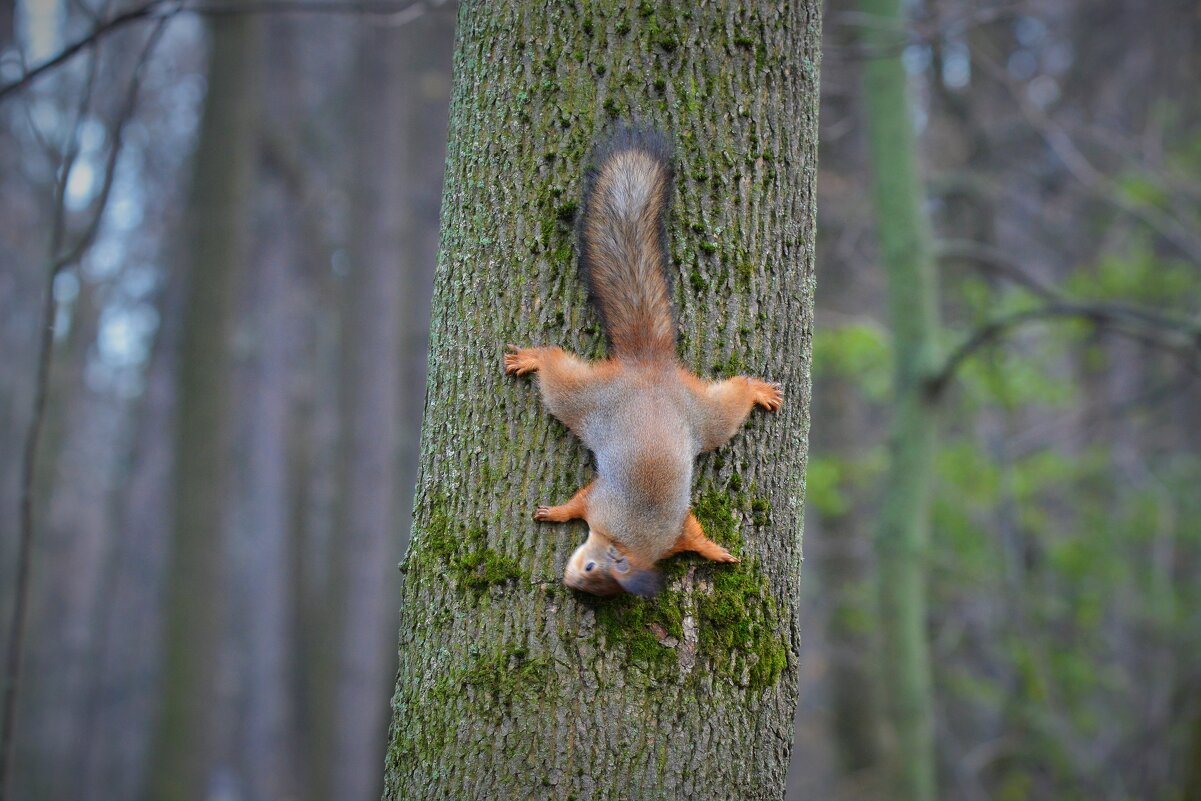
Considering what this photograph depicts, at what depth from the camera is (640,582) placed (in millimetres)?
2338

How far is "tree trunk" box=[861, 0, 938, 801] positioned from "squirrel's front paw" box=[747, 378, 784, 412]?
15.0 ft

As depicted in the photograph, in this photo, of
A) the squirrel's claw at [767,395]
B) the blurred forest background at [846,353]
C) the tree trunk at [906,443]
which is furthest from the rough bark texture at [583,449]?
the tree trunk at [906,443]

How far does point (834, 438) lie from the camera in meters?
11.2

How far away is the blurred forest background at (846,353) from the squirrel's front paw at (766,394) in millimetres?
2625

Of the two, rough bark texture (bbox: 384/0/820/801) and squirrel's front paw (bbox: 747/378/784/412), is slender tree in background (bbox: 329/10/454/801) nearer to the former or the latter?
rough bark texture (bbox: 384/0/820/801)

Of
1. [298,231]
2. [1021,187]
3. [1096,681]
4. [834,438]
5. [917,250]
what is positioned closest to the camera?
[917,250]

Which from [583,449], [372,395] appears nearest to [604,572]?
[583,449]

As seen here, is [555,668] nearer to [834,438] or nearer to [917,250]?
[917,250]

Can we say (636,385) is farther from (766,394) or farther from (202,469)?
(202,469)

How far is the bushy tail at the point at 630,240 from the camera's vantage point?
2.48 metres

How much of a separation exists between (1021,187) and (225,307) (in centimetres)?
840

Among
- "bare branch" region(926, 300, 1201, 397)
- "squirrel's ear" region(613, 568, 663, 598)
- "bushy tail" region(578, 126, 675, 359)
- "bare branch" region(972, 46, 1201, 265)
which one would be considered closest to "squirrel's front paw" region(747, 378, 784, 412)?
"bushy tail" region(578, 126, 675, 359)

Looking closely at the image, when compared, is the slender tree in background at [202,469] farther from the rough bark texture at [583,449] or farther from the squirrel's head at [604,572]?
the squirrel's head at [604,572]

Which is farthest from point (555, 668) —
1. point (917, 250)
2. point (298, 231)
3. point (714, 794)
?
point (298, 231)
